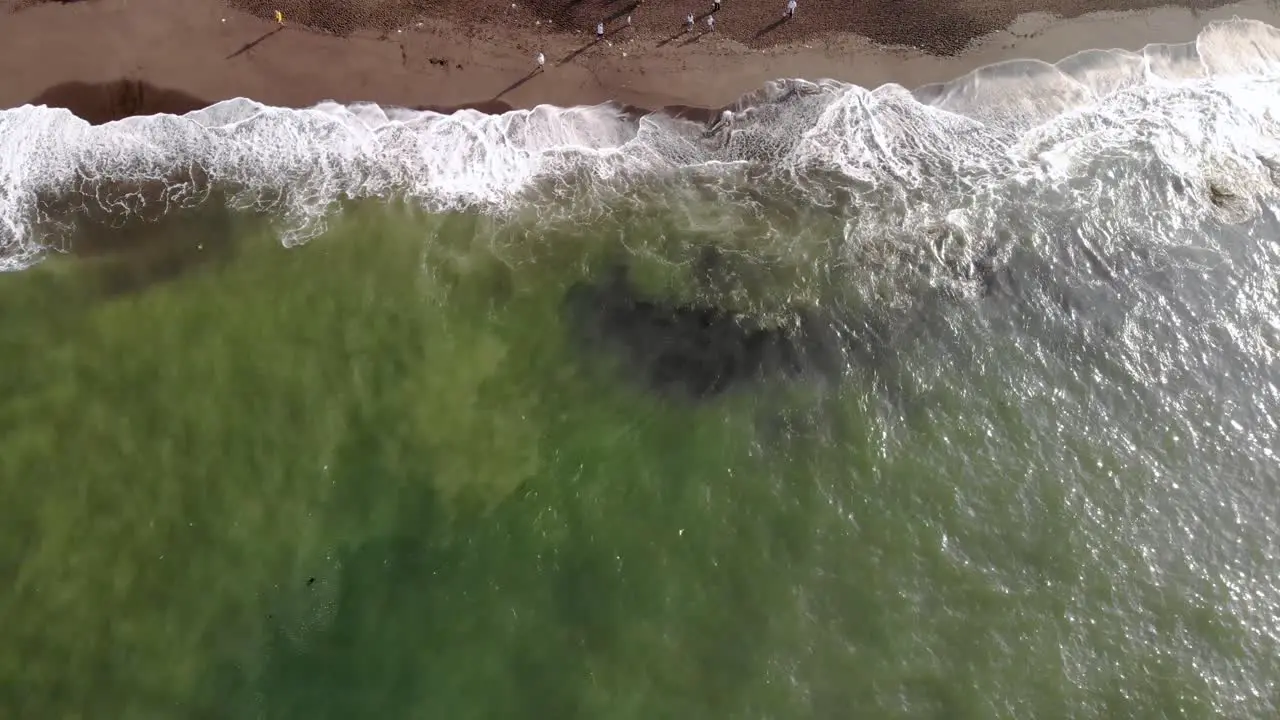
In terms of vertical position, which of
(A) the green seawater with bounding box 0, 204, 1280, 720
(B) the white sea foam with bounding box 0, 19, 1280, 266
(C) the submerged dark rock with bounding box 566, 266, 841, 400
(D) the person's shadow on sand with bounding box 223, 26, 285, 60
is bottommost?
(A) the green seawater with bounding box 0, 204, 1280, 720

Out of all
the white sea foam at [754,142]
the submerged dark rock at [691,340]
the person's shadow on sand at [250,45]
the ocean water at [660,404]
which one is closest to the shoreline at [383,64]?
the person's shadow on sand at [250,45]

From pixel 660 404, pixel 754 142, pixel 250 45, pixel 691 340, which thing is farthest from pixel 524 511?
pixel 250 45

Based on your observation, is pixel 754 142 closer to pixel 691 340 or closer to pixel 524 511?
pixel 691 340

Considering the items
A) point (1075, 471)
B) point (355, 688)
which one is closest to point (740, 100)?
point (1075, 471)

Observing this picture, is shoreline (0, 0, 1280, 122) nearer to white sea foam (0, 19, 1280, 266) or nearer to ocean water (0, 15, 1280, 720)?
white sea foam (0, 19, 1280, 266)

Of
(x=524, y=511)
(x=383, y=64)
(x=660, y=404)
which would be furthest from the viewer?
(x=383, y=64)

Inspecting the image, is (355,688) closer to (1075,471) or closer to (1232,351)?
(1075,471)

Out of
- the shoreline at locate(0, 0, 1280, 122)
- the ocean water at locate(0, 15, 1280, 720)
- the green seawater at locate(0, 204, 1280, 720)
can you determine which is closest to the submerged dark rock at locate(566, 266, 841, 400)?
the ocean water at locate(0, 15, 1280, 720)
